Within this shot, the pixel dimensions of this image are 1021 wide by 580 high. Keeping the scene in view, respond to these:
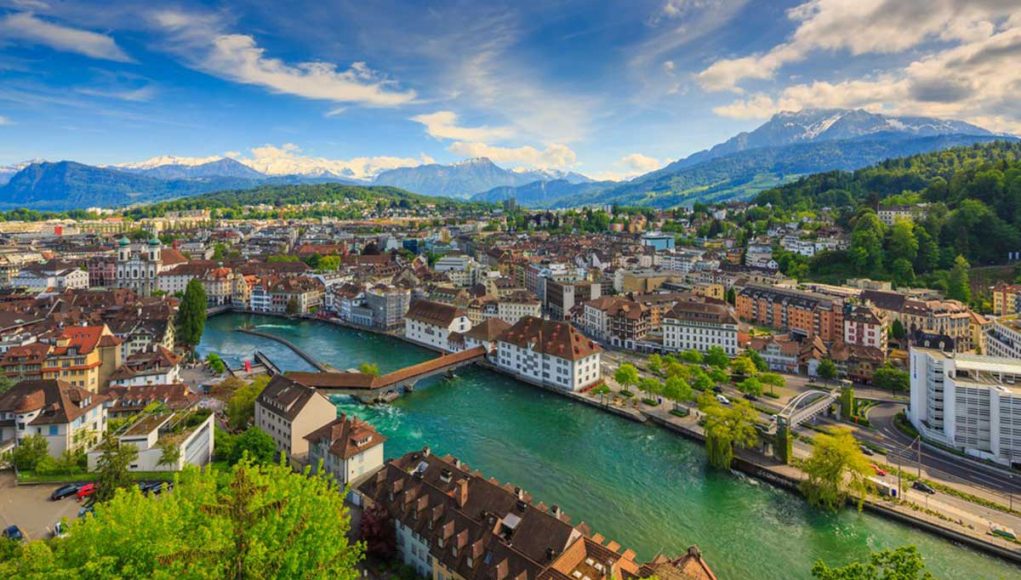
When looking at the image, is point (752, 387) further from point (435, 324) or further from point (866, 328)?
point (435, 324)

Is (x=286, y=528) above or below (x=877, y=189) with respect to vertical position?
below

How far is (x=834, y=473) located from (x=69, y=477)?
22765mm

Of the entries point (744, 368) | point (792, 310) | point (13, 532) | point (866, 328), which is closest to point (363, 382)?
point (13, 532)

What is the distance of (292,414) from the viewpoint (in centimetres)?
1869

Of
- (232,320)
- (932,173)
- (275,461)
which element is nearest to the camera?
(275,461)

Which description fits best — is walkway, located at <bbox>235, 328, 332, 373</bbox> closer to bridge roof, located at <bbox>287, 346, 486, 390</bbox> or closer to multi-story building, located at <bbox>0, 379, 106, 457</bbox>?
bridge roof, located at <bbox>287, 346, 486, 390</bbox>

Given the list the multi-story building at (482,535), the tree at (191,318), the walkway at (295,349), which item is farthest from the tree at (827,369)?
the tree at (191,318)

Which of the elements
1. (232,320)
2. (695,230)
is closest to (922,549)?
(232,320)

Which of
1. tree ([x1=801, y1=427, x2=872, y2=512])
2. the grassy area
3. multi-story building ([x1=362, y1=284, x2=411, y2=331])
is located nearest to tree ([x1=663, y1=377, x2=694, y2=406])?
tree ([x1=801, y1=427, x2=872, y2=512])

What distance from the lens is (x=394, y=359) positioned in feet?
114

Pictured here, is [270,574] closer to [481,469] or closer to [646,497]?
[481,469]

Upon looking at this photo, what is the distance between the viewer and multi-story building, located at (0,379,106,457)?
17.1m

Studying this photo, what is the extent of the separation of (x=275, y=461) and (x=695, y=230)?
76936mm

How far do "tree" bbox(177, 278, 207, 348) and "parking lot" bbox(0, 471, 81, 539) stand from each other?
57.8 feet
